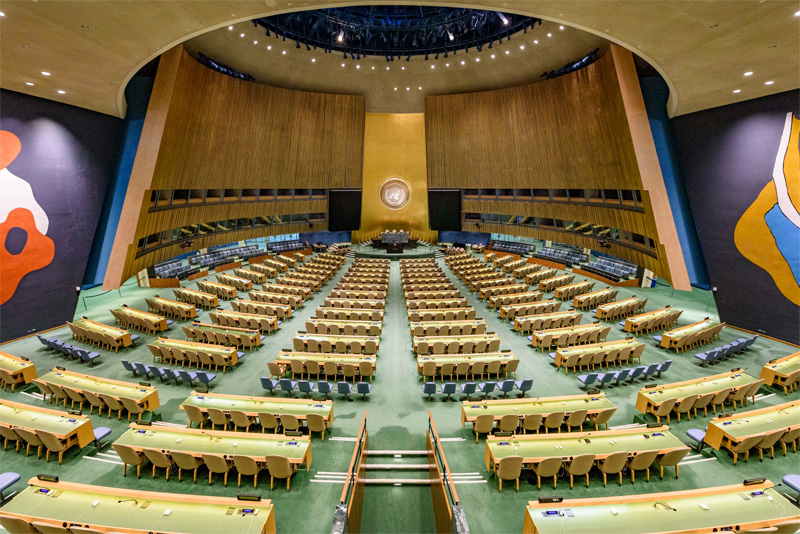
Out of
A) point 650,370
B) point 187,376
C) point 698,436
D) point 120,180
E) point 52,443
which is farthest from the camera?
point 120,180

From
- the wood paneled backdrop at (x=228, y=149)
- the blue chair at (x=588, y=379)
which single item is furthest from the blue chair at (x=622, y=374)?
the wood paneled backdrop at (x=228, y=149)

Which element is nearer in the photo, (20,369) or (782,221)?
(20,369)

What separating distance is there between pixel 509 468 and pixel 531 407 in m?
1.85

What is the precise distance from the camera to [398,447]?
627cm

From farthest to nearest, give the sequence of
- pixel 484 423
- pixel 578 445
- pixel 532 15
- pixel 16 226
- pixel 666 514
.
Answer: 1. pixel 16 226
2. pixel 532 15
3. pixel 484 423
4. pixel 578 445
5. pixel 666 514

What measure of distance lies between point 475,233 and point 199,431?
2769cm

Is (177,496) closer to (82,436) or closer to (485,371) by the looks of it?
(82,436)

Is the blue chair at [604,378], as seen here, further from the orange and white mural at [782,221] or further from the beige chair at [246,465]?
the beige chair at [246,465]

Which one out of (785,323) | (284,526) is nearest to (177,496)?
(284,526)

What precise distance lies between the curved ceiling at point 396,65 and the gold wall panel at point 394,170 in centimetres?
126

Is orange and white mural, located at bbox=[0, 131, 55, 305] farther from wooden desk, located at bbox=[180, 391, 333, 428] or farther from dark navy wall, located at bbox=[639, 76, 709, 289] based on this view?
dark navy wall, located at bbox=[639, 76, 709, 289]

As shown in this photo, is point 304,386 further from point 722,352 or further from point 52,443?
point 722,352

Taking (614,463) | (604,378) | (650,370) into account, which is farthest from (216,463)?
(650,370)

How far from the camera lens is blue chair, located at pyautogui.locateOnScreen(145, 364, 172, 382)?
26.7 ft
